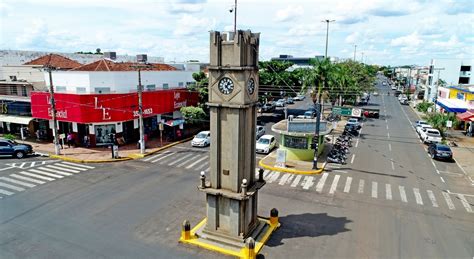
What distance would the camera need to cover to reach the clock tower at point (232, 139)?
14.0 meters

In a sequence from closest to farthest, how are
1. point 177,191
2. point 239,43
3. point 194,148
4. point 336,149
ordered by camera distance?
point 239,43, point 177,191, point 336,149, point 194,148

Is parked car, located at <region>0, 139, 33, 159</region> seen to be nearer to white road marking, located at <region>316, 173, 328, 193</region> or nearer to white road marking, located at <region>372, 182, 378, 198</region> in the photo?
white road marking, located at <region>316, 173, 328, 193</region>

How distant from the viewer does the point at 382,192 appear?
22047 millimetres

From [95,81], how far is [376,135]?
34.4 meters

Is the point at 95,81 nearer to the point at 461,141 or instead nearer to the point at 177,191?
the point at 177,191

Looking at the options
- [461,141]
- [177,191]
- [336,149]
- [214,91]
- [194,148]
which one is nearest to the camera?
[214,91]

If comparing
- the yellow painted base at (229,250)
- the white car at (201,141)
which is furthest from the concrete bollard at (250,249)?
the white car at (201,141)

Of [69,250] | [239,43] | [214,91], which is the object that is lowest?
[69,250]

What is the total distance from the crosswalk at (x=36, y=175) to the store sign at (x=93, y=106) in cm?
552

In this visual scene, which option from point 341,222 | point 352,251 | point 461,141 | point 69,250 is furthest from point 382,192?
point 461,141

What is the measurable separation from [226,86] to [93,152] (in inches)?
880

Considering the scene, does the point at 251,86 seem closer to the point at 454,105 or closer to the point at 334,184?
the point at 334,184

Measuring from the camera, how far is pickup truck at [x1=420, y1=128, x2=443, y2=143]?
36.6 metres

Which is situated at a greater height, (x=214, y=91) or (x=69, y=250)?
(x=214, y=91)
